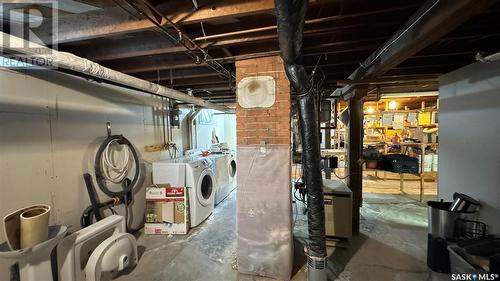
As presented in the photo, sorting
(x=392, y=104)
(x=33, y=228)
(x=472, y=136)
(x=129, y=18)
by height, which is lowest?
(x=33, y=228)

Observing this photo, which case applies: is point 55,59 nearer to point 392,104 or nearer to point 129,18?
point 129,18

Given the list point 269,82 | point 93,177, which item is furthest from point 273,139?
point 93,177

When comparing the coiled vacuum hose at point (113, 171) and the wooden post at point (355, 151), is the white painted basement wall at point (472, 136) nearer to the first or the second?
the wooden post at point (355, 151)

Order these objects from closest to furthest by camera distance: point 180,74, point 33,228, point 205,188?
point 33,228 → point 180,74 → point 205,188

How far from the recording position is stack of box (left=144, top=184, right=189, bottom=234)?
3186mm

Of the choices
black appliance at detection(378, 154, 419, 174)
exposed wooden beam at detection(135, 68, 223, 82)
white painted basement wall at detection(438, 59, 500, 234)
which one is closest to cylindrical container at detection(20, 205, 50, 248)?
exposed wooden beam at detection(135, 68, 223, 82)

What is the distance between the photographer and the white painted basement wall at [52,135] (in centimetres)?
195

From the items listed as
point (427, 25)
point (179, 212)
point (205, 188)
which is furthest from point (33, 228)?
point (427, 25)

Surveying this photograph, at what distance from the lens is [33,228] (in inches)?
62.9

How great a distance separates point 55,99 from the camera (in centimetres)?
232

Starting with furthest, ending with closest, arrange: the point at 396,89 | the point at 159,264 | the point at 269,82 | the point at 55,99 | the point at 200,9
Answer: the point at 396,89, the point at 159,264, the point at 55,99, the point at 269,82, the point at 200,9

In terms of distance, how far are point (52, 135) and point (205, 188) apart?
7.17 feet

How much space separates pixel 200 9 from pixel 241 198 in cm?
172

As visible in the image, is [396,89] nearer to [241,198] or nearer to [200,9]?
[241,198]
